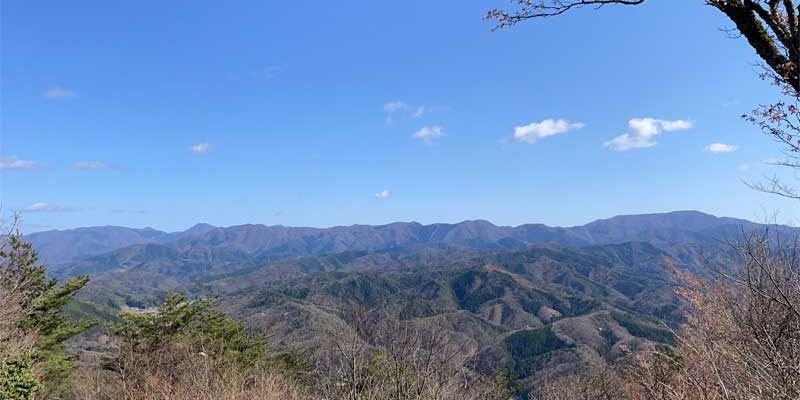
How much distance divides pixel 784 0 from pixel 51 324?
1019 inches

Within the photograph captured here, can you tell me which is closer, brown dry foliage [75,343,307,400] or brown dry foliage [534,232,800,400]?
brown dry foliage [534,232,800,400]

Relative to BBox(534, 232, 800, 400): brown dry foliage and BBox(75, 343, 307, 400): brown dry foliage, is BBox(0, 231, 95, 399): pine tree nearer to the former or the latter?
BBox(75, 343, 307, 400): brown dry foliage

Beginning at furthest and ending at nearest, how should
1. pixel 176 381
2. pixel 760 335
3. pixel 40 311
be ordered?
pixel 40 311 → pixel 176 381 → pixel 760 335

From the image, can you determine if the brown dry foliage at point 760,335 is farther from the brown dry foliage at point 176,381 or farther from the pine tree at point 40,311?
the pine tree at point 40,311

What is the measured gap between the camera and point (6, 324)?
14281mm

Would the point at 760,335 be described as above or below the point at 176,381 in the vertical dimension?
above

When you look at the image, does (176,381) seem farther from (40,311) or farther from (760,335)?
(760,335)

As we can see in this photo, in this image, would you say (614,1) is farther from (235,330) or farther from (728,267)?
(235,330)

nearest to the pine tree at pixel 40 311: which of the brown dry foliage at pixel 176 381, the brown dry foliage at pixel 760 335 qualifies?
the brown dry foliage at pixel 176 381

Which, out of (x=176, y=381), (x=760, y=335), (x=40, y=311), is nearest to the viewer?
(x=760, y=335)

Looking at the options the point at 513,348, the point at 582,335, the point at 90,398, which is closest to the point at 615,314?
the point at 582,335

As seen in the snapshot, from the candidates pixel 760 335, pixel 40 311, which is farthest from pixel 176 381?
pixel 760 335

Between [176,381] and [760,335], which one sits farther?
[176,381]

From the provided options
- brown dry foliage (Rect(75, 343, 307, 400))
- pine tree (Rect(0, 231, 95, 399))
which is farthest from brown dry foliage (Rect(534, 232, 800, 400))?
pine tree (Rect(0, 231, 95, 399))
